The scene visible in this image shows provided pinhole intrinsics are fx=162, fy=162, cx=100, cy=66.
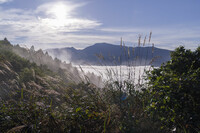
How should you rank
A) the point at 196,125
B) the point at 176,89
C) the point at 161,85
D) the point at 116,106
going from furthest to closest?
the point at 116,106
the point at 161,85
the point at 176,89
the point at 196,125

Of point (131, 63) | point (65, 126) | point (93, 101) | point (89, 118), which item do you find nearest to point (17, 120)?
point (65, 126)

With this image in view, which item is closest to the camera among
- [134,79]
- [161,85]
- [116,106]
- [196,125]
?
[196,125]

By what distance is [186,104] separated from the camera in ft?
7.56

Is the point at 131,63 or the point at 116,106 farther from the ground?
the point at 131,63

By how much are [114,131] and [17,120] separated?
4.79 ft

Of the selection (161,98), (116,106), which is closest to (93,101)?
(116,106)

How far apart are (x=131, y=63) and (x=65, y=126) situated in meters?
2.32

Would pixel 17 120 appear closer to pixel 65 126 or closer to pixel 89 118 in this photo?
pixel 65 126

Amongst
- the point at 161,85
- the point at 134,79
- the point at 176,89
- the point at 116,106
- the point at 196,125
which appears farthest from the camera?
the point at 134,79

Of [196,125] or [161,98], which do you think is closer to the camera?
[196,125]

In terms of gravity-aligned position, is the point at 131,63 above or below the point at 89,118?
above

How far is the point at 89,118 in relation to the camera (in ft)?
8.06

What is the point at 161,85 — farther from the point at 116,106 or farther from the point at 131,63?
the point at 131,63

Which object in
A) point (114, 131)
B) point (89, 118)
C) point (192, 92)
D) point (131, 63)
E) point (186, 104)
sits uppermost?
point (131, 63)
